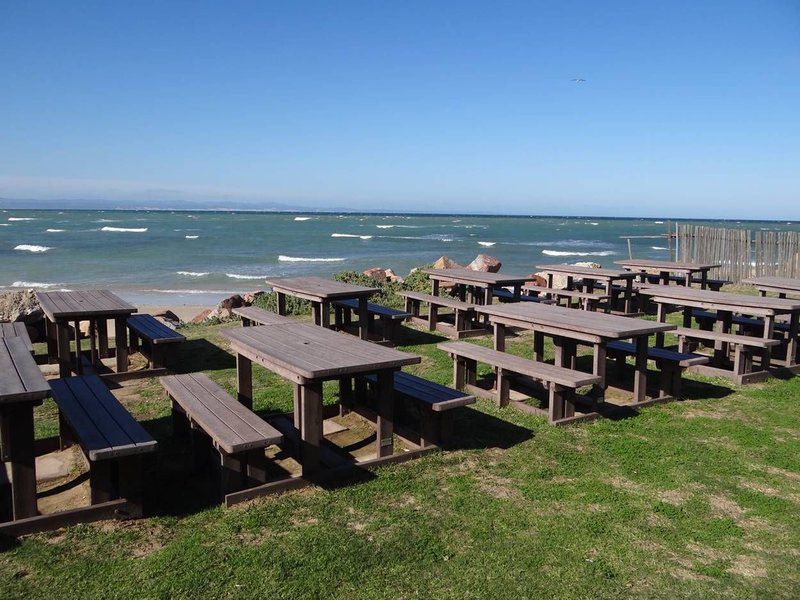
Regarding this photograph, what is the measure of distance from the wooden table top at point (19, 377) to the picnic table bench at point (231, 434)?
108cm

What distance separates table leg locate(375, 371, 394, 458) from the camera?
5059 mm

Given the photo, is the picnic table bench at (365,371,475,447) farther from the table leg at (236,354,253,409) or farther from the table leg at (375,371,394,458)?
the table leg at (236,354,253,409)

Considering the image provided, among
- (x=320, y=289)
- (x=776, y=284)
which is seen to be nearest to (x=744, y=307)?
(x=776, y=284)

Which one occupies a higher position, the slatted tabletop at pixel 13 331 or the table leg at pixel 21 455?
the slatted tabletop at pixel 13 331

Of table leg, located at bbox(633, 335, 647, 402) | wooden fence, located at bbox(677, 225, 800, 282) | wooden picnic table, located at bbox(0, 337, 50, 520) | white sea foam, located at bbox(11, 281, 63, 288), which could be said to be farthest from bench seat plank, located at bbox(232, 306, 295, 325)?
white sea foam, located at bbox(11, 281, 63, 288)

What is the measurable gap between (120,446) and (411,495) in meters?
2.00

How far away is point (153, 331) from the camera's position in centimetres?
845

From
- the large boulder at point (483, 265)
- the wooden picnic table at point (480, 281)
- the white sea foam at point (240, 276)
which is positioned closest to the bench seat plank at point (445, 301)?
the wooden picnic table at point (480, 281)

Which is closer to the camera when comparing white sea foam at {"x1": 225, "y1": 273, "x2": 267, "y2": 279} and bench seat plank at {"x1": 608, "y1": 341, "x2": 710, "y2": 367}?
bench seat plank at {"x1": 608, "y1": 341, "x2": 710, "y2": 367}

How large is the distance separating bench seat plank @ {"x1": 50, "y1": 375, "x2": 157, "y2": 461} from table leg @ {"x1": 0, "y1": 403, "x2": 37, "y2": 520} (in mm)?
316

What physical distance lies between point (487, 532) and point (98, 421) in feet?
9.14

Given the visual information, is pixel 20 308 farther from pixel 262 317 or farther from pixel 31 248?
pixel 31 248

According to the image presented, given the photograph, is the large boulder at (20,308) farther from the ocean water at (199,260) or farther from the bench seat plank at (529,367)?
the ocean water at (199,260)

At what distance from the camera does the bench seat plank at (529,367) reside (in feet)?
19.8
